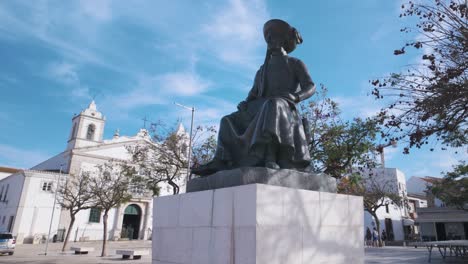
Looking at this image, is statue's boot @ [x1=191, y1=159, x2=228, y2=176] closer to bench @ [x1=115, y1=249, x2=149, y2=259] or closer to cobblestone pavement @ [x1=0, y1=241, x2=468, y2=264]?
cobblestone pavement @ [x1=0, y1=241, x2=468, y2=264]

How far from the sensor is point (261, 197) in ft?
10.1

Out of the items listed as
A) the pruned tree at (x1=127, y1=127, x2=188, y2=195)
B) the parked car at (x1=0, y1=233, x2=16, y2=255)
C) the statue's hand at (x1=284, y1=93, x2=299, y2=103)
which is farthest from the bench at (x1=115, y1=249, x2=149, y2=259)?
the statue's hand at (x1=284, y1=93, x2=299, y2=103)

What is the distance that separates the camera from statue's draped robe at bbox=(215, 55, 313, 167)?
3.82 metres

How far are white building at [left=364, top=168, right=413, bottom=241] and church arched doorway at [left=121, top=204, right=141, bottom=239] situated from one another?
2478 cm

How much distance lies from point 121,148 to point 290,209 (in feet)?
124

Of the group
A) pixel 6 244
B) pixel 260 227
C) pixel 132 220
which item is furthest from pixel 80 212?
pixel 260 227

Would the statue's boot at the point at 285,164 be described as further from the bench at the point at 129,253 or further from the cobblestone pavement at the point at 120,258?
the bench at the point at 129,253

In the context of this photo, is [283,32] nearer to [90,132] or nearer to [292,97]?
[292,97]

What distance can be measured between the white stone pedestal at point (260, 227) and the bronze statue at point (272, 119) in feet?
1.83

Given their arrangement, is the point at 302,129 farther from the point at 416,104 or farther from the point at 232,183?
the point at 416,104

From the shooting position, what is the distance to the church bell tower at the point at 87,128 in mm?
37312

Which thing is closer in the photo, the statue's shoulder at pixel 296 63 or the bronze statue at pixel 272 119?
the bronze statue at pixel 272 119

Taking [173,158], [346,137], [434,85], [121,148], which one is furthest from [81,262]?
[121,148]

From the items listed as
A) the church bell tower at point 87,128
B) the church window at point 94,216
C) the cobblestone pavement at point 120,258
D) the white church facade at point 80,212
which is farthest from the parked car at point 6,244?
the church bell tower at point 87,128
